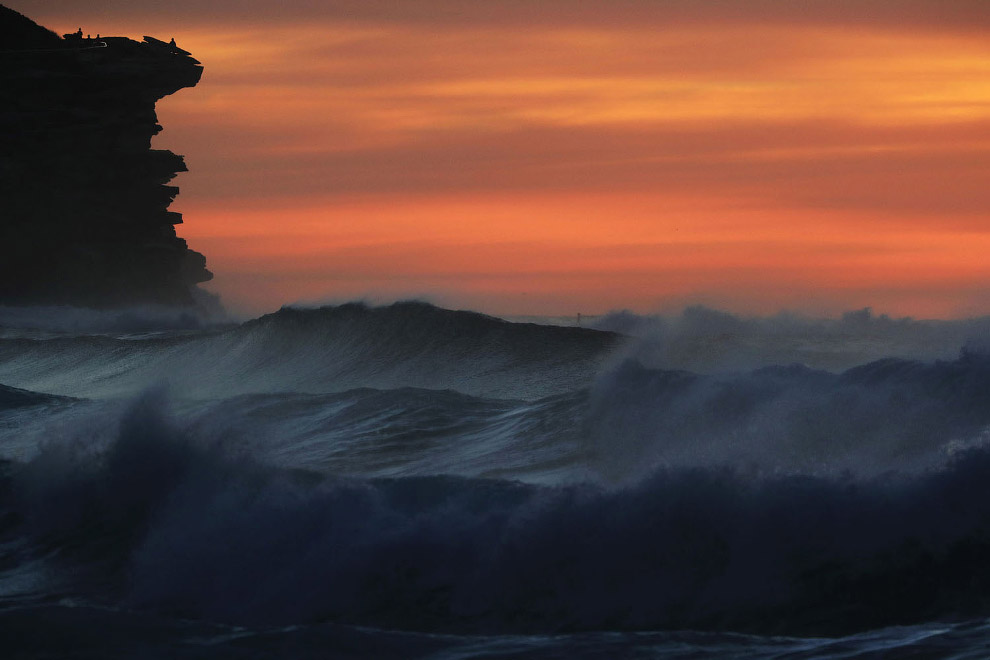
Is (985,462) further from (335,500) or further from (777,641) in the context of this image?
(335,500)

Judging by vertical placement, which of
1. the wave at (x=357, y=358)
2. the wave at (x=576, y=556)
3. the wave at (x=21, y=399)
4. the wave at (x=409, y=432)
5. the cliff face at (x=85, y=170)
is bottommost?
the wave at (x=576, y=556)

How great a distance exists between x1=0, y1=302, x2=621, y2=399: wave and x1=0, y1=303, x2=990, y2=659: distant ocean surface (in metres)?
4.13

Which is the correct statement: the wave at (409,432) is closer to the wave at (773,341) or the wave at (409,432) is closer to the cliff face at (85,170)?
the wave at (773,341)

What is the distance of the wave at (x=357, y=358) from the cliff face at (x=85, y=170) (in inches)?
965

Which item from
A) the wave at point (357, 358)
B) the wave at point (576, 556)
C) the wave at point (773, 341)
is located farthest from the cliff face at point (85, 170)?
the wave at point (576, 556)

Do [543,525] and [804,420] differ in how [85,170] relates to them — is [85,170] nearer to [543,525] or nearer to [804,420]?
[804,420]

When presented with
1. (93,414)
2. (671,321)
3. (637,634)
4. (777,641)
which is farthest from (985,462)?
(671,321)

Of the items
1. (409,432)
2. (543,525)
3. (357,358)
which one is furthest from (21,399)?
(543,525)

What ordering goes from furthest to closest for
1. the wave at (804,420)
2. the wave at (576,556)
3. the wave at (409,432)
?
the wave at (409,432) → the wave at (804,420) → the wave at (576,556)

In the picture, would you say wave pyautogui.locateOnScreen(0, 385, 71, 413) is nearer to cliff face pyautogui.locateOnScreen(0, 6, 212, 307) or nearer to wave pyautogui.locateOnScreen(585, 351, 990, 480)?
wave pyautogui.locateOnScreen(585, 351, 990, 480)

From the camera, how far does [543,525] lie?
672 centimetres

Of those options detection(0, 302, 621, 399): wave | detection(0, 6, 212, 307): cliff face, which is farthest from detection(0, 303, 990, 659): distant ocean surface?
detection(0, 6, 212, 307): cliff face

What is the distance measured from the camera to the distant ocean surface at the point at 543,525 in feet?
19.2

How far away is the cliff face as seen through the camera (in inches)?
1820
